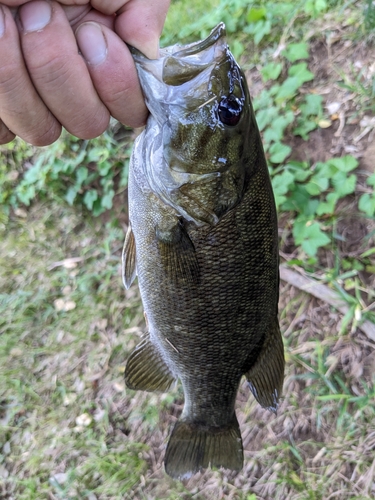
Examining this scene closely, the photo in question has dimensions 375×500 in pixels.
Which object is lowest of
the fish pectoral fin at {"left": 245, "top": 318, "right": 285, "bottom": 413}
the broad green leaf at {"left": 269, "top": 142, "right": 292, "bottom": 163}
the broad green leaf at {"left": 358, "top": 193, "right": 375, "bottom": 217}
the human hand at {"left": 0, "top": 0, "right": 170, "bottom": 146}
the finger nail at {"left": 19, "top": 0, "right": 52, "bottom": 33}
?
the broad green leaf at {"left": 358, "top": 193, "right": 375, "bottom": 217}

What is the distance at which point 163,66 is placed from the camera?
113 centimetres

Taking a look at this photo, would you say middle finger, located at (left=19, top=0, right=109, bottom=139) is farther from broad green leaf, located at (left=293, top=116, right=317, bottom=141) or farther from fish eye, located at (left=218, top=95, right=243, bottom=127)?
broad green leaf, located at (left=293, top=116, right=317, bottom=141)

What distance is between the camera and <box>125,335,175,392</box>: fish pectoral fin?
1.76 m

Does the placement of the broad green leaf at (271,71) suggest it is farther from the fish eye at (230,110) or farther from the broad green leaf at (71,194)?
the fish eye at (230,110)

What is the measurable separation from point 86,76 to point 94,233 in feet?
8.66

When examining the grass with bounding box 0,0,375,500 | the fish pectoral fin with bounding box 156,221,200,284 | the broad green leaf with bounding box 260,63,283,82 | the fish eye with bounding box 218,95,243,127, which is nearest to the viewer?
the fish eye with bounding box 218,95,243,127

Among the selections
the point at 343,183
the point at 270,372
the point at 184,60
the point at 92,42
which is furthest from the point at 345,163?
the point at 92,42

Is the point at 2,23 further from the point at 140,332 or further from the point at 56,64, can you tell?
the point at 140,332

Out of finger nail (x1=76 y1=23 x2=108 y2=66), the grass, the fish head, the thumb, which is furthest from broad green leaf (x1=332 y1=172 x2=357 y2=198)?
finger nail (x1=76 y1=23 x2=108 y2=66)

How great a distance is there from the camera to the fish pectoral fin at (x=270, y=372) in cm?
162

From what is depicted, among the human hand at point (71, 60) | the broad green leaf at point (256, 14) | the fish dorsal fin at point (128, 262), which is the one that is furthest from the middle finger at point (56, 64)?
the broad green leaf at point (256, 14)

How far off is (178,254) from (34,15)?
0.76m

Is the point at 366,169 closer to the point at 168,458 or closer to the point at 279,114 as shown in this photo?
the point at 279,114

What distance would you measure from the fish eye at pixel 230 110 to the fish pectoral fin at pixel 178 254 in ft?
1.13
